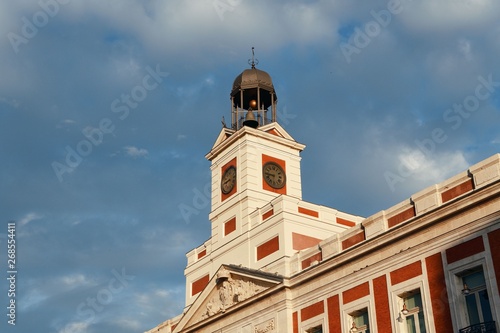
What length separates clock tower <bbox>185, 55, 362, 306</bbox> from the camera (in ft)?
151

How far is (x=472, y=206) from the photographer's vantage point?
30000mm

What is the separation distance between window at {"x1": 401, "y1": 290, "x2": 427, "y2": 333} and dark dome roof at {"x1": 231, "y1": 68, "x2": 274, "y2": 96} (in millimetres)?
28093

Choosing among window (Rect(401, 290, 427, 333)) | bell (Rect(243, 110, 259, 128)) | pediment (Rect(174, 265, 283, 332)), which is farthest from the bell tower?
window (Rect(401, 290, 427, 333))

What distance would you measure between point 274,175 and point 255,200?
3.43 meters

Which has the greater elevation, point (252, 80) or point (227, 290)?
point (252, 80)

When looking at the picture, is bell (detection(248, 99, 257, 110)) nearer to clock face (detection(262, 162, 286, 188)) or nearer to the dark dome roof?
the dark dome roof

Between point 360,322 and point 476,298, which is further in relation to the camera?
point 360,322

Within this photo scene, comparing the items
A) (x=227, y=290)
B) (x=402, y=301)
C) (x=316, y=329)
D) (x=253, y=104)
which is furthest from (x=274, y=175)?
(x=402, y=301)

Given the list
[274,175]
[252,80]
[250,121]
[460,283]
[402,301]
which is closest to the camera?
[460,283]

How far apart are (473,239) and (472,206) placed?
1376mm

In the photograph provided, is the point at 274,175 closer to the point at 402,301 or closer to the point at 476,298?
the point at 402,301

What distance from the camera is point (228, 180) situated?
176 feet

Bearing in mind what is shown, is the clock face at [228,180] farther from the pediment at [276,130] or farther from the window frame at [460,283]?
the window frame at [460,283]

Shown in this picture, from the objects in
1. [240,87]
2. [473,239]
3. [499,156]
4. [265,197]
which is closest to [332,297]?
[473,239]
